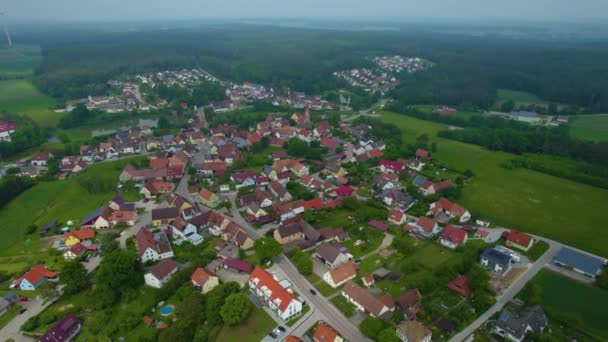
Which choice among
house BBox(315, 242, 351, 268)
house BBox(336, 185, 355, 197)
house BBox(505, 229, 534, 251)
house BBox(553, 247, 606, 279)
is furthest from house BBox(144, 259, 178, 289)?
house BBox(553, 247, 606, 279)

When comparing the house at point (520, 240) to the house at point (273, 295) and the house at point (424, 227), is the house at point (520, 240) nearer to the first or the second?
the house at point (424, 227)

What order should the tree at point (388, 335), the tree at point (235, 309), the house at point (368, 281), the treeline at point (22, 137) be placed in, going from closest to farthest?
the tree at point (388, 335), the tree at point (235, 309), the house at point (368, 281), the treeline at point (22, 137)

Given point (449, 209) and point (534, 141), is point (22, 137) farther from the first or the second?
point (534, 141)

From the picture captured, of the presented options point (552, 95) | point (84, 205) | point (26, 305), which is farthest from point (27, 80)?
point (552, 95)

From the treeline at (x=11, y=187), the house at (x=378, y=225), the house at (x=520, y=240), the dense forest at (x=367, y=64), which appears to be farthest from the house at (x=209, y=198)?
the dense forest at (x=367, y=64)

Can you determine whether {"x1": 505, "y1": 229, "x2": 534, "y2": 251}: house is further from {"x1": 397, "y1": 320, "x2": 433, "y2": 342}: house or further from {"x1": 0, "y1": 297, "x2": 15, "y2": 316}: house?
{"x1": 0, "y1": 297, "x2": 15, "y2": 316}: house
